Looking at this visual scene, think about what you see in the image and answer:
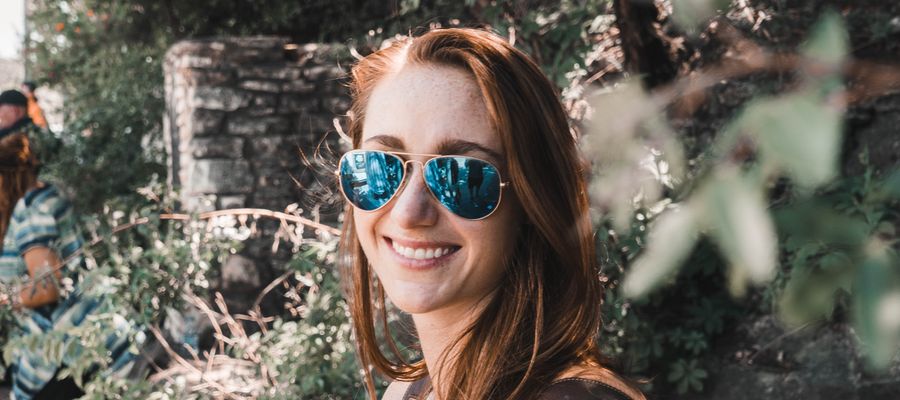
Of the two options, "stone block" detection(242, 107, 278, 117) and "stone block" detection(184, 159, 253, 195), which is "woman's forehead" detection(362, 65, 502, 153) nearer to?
"stone block" detection(184, 159, 253, 195)

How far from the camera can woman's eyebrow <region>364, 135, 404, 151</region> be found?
4.12ft

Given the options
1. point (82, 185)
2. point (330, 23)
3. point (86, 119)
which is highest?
point (330, 23)

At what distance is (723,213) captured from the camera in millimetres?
442

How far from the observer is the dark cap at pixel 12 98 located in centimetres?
480

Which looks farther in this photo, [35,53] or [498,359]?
[35,53]

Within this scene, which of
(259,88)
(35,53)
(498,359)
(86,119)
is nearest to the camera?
(498,359)

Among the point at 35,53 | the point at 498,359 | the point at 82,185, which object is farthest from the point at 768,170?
the point at 35,53

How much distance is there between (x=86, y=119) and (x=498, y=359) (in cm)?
657

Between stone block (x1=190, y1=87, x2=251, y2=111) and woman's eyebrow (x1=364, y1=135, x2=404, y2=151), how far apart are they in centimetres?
421

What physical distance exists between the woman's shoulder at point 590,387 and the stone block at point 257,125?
447 centimetres

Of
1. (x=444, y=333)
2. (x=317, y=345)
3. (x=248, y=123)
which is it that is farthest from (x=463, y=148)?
(x=248, y=123)

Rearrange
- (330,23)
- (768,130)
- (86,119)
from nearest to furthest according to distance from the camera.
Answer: (768,130) → (330,23) → (86,119)

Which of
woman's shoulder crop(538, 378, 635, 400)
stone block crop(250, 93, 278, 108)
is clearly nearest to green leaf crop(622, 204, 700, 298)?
woman's shoulder crop(538, 378, 635, 400)

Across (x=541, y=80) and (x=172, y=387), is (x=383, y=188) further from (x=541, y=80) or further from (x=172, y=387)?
(x=172, y=387)
